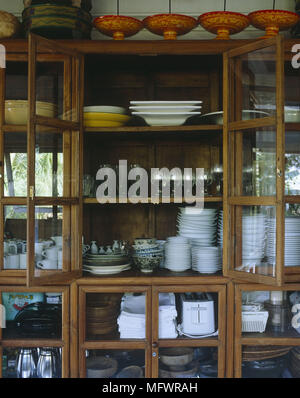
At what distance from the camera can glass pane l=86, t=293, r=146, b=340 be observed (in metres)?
1.62

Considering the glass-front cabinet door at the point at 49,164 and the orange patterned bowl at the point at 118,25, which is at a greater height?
the orange patterned bowl at the point at 118,25

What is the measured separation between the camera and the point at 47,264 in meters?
1.54

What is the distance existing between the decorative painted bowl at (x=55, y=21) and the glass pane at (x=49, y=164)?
1.41 ft

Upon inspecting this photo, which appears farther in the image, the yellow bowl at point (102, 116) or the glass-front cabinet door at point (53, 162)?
the yellow bowl at point (102, 116)

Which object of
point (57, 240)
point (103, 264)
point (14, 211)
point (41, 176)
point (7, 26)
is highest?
point (7, 26)

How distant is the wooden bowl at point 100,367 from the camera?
162 centimetres

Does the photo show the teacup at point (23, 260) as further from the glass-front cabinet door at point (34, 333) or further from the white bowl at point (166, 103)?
the white bowl at point (166, 103)

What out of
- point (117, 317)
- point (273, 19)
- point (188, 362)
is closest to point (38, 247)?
point (117, 317)

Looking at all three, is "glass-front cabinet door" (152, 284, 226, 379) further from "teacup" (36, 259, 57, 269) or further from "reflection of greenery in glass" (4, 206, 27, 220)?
"reflection of greenery in glass" (4, 206, 27, 220)

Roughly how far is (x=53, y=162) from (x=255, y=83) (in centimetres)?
85

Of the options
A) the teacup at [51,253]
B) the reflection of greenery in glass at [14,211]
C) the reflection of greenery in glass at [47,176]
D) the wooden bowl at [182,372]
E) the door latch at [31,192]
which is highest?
the reflection of greenery in glass at [47,176]

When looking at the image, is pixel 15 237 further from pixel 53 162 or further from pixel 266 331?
pixel 266 331

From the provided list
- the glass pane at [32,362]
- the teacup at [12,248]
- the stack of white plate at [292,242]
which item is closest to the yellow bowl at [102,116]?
the teacup at [12,248]
